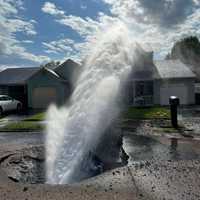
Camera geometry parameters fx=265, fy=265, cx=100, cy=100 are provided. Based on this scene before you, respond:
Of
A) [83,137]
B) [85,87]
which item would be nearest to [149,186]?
[83,137]

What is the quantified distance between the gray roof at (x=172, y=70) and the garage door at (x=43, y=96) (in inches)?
430

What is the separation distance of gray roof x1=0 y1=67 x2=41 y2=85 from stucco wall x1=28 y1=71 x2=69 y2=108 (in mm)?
1510

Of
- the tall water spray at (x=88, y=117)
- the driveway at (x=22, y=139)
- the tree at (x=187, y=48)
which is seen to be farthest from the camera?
the tree at (x=187, y=48)

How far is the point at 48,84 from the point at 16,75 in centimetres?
687

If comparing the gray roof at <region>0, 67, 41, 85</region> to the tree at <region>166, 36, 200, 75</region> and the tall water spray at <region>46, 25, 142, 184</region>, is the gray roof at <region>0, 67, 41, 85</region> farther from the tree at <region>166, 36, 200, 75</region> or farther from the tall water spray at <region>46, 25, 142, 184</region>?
the tree at <region>166, 36, 200, 75</region>

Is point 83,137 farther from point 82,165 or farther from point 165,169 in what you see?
point 165,169

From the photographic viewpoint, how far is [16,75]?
31.9m

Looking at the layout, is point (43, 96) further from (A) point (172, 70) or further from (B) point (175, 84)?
(A) point (172, 70)

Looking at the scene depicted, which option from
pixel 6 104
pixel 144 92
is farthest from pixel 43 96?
pixel 144 92

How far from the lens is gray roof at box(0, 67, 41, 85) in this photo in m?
29.8

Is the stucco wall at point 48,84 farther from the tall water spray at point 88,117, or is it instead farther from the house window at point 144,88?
the tall water spray at point 88,117

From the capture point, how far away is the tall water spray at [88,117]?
24.2 feet

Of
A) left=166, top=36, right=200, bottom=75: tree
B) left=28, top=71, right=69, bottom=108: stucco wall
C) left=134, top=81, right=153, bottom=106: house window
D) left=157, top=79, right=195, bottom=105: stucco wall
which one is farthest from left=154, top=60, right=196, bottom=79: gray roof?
left=166, top=36, right=200, bottom=75: tree

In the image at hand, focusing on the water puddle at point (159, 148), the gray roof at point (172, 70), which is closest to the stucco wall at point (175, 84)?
the gray roof at point (172, 70)
